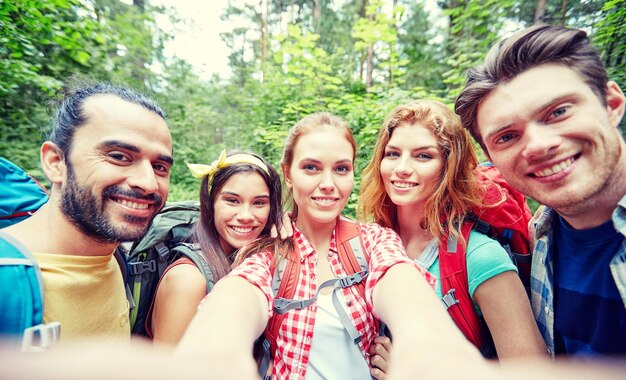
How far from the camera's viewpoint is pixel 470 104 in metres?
1.73

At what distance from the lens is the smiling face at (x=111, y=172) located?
5.13 ft

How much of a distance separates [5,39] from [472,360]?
268 inches

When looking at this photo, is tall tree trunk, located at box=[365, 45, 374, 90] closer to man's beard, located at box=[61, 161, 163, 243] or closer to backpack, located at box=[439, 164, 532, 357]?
backpack, located at box=[439, 164, 532, 357]

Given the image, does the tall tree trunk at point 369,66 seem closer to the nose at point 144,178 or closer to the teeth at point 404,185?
the teeth at point 404,185

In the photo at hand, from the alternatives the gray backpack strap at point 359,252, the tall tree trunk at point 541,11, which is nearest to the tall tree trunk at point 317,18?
the tall tree trunk at point 541,11

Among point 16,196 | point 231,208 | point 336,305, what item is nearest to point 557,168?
point 336,305

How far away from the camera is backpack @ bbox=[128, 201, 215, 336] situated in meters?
2.01

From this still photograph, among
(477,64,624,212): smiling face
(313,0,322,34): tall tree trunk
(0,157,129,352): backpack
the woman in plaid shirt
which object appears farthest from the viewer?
(313,0,322,34): tall tree trunk

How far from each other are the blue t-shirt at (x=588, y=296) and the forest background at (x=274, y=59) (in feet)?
9.77

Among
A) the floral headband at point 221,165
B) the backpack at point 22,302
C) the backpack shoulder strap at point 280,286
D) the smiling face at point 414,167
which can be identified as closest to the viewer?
the backpack at point 22,302

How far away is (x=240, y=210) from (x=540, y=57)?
225cm

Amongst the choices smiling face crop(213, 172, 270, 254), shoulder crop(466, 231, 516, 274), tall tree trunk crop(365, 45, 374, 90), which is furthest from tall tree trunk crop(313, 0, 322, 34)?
shoulder crop(466, 231, 516, 274)

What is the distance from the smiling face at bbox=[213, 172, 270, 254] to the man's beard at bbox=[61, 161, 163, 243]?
34.7 inches

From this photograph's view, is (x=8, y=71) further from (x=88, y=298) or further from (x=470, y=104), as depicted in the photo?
(x=470, y=104)
